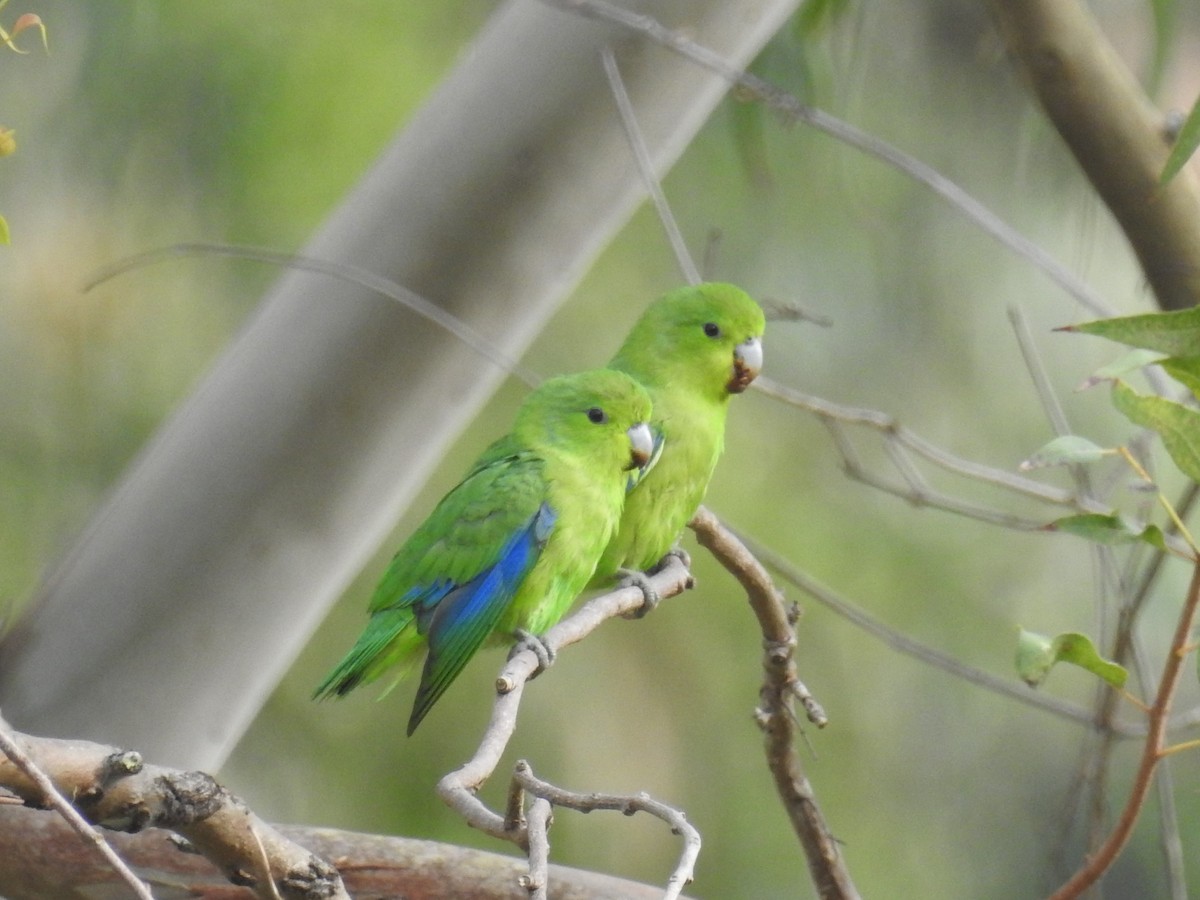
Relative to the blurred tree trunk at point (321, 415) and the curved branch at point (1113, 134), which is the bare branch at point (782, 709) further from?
the curved branch at point (1113, 134)

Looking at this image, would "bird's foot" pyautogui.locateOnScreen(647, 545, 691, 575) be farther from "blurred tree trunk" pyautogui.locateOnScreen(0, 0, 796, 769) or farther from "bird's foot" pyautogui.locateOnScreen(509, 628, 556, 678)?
"blurred tree trunk" pyautogui.locateOnScreen(0, 0, 796, 769)

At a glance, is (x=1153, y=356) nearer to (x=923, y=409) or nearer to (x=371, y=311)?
(x=371, y=311)

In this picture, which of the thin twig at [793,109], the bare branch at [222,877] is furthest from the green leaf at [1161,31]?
the bare branch at [222,877]

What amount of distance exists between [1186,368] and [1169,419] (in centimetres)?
6

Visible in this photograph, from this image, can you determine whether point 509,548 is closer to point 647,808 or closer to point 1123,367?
point 1123,367

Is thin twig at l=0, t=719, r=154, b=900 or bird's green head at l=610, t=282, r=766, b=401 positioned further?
bird's green head at l=610, t=282, r=766, b=401

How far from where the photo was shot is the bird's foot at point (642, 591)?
1.84 m

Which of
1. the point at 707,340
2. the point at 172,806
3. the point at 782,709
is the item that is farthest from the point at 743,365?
the point at 172,806

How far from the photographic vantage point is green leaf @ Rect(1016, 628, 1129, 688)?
4.08 ft

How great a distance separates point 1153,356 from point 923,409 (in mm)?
3219

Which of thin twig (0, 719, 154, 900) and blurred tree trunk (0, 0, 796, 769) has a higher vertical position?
blurred tree trunk (0, 0, 796, 769)

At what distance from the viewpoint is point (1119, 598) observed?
1844 mm

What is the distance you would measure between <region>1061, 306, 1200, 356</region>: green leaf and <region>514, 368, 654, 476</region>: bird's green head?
0.90 meters

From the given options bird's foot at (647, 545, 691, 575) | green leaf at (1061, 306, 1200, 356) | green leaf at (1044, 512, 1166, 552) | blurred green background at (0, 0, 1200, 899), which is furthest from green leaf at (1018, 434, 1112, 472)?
blurred green background at (0, 0, 1200, 899)
